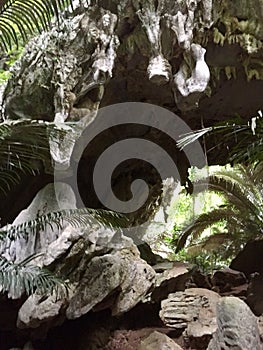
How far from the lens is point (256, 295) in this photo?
13.0 ft

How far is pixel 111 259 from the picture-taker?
3484mm

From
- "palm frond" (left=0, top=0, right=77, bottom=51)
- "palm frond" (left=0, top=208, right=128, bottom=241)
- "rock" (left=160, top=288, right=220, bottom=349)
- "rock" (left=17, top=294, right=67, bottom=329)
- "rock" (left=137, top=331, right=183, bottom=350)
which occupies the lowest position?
"rock" (left=137, top=331, right=183, bottom=350)

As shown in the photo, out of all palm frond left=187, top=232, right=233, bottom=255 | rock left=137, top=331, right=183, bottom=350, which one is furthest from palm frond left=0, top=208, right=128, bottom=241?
palm frond left=187, top=232, right=233, bottom=255

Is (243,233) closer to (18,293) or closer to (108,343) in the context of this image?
(108,343)

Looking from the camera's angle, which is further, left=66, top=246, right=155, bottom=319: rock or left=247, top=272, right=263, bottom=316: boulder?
left=247, top=272, right=263, bottom=316: boulder

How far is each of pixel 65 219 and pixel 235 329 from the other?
4.51 ft

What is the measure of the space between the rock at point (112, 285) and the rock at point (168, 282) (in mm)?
149

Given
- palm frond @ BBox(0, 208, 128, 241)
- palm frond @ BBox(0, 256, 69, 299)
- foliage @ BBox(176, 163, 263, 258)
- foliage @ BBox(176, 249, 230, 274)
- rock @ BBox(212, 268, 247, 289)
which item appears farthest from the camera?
foliage @ BBox(176, 249, 230, 274)

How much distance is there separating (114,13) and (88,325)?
98.5 inches

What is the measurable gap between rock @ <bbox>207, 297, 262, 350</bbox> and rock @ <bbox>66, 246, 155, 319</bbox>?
3.13 feet

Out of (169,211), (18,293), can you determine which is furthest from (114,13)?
(169,211)

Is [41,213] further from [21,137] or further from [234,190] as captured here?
[234,190]

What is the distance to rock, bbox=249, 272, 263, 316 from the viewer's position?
3813 millimetres

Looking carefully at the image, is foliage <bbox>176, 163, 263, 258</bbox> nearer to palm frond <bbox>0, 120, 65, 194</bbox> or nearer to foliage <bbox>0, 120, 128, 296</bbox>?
foliage <bbox>0, 120, 128, 296</bbox>
